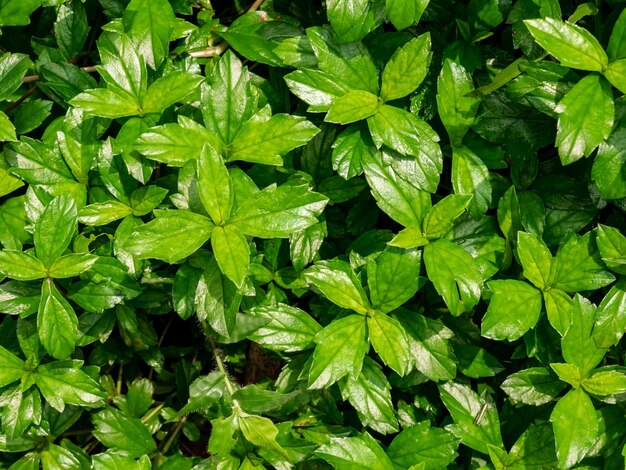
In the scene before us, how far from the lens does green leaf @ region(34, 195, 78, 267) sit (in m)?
1.89

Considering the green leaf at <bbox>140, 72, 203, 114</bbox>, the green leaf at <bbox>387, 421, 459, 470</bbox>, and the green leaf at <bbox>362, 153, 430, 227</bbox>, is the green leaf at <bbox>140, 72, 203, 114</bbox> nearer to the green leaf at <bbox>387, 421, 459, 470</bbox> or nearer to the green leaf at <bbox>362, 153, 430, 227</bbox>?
the green leaf at <bbox>362, 153, 430, 227</bbox>

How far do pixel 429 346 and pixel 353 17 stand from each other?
90 centimetres

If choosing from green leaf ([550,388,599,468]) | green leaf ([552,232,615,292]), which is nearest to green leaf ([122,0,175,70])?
green leaf ([552,232,615,292])

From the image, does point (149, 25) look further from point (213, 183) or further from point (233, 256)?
point (233, 256)

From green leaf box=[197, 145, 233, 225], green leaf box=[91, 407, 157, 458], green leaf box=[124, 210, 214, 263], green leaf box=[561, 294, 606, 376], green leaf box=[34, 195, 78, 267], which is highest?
green leaf box=[197, 145, 233, 225]

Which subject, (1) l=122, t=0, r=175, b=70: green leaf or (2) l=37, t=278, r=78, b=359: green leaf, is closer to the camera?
(2) l=37, t=278, r=78, b=359: green leaf

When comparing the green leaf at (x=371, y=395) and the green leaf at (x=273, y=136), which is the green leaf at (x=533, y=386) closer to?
the green leaf at (x=371, y=395)

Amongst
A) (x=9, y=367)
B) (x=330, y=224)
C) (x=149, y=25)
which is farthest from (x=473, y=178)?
(x=9, y=367)

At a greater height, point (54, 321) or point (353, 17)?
point (353, 17)

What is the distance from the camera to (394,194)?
6.43ft

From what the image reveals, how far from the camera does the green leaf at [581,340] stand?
192 centimetres

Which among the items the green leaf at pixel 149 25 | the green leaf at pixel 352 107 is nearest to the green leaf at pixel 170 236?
the green leaf at pixel 352 107

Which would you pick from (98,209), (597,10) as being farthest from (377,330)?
(597,10)

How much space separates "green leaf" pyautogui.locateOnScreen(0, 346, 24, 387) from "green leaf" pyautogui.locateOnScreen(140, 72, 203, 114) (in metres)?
0.76
